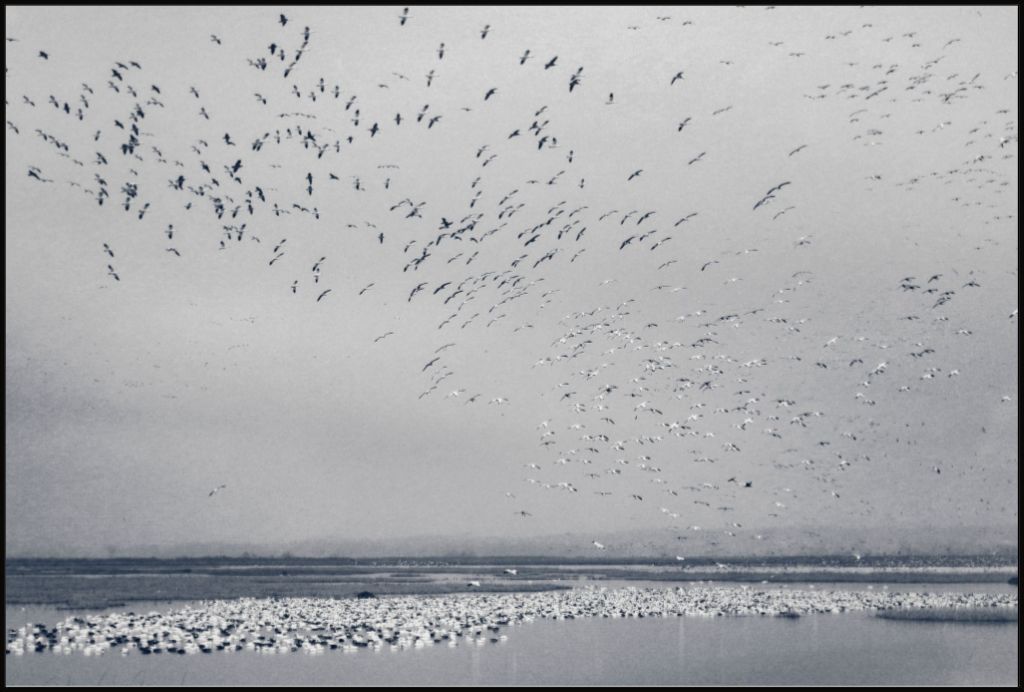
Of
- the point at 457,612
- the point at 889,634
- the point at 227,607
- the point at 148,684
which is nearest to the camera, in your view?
the point at 148,684

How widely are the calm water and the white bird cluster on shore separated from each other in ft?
4.40

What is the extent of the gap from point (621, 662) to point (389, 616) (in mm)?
11880

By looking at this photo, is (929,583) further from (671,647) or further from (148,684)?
(148,684)

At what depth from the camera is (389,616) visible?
3775 cm

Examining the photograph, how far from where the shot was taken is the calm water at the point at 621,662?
25.7 metres

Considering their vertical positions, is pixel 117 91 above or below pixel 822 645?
above

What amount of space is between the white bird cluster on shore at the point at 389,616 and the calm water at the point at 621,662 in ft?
4.40

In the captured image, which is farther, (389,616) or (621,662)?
(389,616)

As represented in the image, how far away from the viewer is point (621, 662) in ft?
94.8

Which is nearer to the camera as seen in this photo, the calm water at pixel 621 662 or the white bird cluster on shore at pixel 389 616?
the calm water at pixel 621 662

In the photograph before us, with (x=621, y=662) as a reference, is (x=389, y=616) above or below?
above

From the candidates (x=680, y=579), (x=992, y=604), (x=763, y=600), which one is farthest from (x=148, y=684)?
(x=680, y=579)

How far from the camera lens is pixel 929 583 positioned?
6412 cm

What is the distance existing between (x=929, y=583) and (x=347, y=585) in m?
37.8
